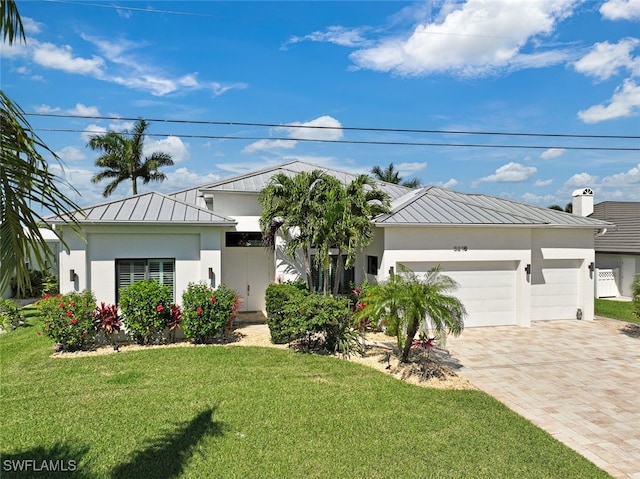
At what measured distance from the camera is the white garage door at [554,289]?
14844mm

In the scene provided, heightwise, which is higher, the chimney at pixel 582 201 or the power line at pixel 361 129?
the power line at pixel 361 129

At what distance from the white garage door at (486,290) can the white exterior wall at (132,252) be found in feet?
26.8

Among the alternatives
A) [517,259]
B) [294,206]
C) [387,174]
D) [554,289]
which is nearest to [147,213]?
[294,206]

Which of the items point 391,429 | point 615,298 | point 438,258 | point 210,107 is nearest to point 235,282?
point 210,107

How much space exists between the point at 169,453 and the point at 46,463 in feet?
5.00

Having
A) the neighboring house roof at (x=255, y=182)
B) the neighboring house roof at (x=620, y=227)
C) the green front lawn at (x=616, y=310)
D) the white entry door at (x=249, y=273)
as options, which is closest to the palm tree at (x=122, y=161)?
the neighboring house roof at (x=255, y=182)

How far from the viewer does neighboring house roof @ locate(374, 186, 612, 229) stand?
1316cm

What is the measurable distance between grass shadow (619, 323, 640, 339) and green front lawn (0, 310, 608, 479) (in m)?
9.08

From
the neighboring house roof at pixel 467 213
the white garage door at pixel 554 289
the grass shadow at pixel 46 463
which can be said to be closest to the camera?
the grass shadow at pixel 46 463

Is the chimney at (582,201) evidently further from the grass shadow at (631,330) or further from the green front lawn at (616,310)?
the grass shadow at (631,330)

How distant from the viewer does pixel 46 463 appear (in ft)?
16.3

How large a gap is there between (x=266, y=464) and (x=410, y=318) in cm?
434

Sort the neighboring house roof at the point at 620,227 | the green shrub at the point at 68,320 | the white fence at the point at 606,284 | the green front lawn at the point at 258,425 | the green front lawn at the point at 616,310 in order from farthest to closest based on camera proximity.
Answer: the neighboring house roof at the point at 620,227, the white fence at the point at 606,284, the green front lawn at the point at 616,310, the green shrub at the point at 68,320, the green front lawn at the point at 258,425

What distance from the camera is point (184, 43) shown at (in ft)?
39.1
